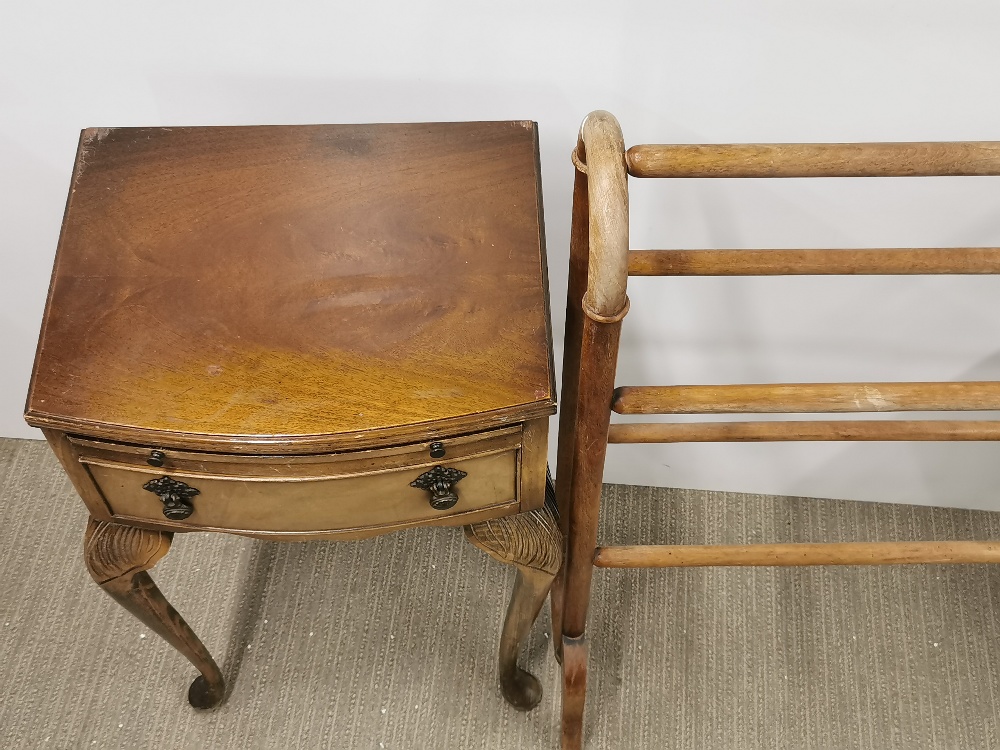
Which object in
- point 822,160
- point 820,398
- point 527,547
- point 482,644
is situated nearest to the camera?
point 822,160

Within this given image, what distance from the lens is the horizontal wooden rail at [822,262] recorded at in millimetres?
609

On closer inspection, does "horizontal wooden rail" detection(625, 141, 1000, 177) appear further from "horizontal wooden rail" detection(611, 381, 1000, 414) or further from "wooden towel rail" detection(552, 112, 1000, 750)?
"horizontal wooden rail" detection(611, 381, 1000, 414)

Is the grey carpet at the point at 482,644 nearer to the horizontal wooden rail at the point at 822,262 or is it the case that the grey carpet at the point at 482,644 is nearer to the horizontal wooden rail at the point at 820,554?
the horizontal wooden rail at the point at 820,554

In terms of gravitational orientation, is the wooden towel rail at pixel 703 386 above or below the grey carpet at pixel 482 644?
above

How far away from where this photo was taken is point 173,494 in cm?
65

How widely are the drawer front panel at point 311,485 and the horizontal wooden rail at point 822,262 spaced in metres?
0.16

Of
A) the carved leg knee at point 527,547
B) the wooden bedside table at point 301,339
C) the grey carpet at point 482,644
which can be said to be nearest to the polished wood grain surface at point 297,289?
the wooden bedside table at point 301,339

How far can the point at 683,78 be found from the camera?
0.74 m

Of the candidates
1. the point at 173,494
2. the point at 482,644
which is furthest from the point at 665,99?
the point at 482,644

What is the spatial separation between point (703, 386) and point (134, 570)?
0.48 meters

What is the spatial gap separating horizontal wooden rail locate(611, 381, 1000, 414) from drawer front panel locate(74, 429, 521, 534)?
11 cm

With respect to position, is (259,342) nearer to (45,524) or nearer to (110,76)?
(110,76)

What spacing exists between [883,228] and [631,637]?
0.54 metres

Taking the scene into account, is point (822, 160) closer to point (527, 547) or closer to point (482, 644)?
point (527, 547)
